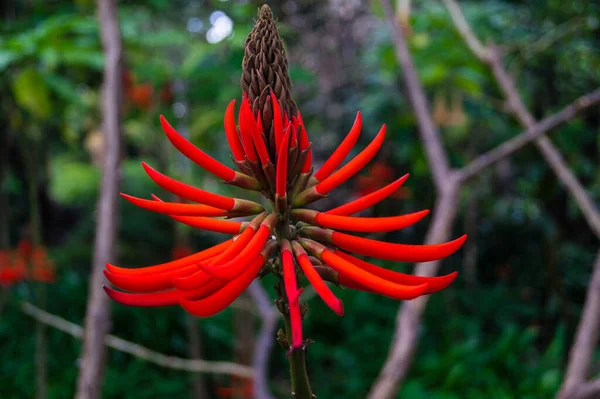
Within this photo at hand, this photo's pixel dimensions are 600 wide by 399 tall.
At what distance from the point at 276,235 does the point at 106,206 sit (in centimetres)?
94

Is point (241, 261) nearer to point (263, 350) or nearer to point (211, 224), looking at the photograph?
point (211, 224)

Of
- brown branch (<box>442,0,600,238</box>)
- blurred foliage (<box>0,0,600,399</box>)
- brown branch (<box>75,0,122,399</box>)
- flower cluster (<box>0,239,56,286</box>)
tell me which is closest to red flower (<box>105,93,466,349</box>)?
brown branch (<box>75,0,122,399</box>)

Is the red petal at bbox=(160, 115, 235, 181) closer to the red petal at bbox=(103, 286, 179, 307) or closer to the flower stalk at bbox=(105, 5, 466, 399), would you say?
the flower stalk at bbox=(105, 5, 466, 399)

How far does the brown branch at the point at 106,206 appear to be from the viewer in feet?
4.53

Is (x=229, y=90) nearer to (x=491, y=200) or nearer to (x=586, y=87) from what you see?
(x=586, y=87)

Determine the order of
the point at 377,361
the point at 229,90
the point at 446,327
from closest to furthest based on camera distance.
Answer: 1. the point at 229,90
2. the point at 377,361
3. the point at 446,327

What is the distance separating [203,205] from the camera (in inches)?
27.5

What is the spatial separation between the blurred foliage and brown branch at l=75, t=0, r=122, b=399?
12.1 inches

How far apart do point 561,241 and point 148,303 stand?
545cm

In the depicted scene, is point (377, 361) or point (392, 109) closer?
point (392, 109)

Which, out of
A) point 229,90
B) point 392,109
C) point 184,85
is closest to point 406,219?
point 229,90

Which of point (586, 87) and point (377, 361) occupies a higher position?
point (586, 87)

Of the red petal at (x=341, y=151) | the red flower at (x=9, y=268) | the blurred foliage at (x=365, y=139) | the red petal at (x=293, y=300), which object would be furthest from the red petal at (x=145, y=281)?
the red flower at (x=9, y=268)

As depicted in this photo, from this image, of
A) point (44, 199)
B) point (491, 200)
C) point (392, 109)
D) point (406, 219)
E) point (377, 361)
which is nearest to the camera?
point (406, 219)
